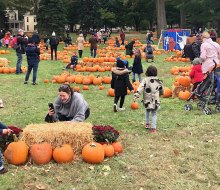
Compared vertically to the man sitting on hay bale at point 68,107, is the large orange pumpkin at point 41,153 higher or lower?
lower

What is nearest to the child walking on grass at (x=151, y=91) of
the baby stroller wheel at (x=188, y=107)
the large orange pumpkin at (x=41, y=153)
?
the baby stroller wheel at (x=188, y=107)

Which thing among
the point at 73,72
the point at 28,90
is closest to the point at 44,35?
the point at 73,72

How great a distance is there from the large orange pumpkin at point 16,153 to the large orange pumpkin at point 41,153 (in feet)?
0.44

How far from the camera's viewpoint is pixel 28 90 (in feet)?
46.8

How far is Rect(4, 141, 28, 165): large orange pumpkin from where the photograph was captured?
6582 millimetres

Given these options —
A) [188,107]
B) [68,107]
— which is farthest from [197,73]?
[68,107]

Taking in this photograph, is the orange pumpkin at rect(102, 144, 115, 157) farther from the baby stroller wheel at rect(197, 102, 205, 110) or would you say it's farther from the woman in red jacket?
the woman in red jacket

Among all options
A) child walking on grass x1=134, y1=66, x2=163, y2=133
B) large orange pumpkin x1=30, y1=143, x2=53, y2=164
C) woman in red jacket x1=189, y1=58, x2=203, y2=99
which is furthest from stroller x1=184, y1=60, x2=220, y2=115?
large orange pumpkin x1=30, y1=143, x2=53, y2=164

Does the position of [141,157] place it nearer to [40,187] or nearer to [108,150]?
[108,150]

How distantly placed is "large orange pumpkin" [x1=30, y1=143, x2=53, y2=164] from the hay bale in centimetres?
14

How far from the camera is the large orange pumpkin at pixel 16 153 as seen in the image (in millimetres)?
6582

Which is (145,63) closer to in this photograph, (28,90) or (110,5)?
(28,90)

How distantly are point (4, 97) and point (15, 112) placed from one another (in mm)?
2508

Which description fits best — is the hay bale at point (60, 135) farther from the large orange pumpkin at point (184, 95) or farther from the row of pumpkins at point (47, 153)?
the large orange pumpkin at point (184, 95)
